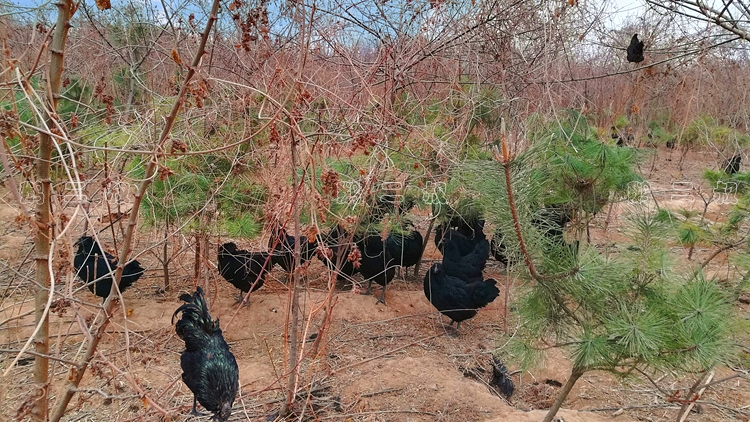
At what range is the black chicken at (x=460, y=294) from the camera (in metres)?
4.46

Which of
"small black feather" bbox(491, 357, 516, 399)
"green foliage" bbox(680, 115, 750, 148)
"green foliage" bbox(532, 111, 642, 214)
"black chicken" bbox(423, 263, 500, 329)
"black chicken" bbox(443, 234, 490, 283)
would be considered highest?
"green foliage" bbox(680, 115, 750, 148)

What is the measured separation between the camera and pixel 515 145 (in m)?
1.66

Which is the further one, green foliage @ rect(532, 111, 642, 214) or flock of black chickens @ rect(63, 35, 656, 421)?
flock of black chickens @ rect(63, 35, 656, 421)

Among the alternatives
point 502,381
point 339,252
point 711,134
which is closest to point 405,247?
point 502,381

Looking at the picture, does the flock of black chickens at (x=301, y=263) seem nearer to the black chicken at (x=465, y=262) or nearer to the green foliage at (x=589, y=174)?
the black chicken at (x=465, y=262)

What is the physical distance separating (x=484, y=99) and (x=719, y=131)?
900cm

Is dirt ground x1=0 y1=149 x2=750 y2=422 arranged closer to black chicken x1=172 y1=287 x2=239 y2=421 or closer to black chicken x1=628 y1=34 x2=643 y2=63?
black chicken x1=172 y1=287 x2=239 y2=421

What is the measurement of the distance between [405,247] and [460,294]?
110cm

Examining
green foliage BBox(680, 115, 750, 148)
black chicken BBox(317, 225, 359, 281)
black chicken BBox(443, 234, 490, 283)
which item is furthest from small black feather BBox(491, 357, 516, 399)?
green foliage BBox(680, 115, 750, 148)

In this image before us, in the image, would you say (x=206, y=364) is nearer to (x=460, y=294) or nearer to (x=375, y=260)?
(x=460, y=294)

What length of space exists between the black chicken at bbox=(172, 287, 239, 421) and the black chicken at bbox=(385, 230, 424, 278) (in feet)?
7.87

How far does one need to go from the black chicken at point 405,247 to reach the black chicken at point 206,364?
240 cm

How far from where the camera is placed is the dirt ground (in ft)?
9.93

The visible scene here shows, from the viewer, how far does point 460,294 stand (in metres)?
4.44
